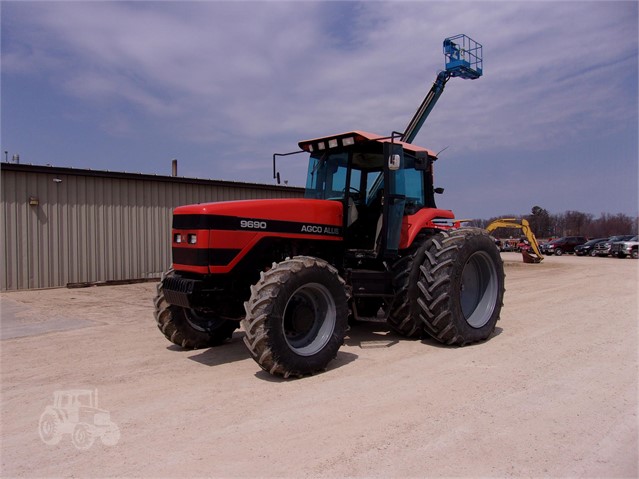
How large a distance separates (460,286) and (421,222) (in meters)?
1.00

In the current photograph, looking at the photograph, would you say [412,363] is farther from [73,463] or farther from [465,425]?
[73,463]

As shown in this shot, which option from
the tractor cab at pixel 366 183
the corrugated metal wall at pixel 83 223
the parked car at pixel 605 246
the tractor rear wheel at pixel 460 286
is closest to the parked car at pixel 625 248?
the parked car at pixel 605 246

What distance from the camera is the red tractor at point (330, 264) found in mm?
4867

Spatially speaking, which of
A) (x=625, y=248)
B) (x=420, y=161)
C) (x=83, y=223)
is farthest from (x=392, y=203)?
(x=625, y=248)

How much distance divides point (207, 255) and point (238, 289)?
710mm

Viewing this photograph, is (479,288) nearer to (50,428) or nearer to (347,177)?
(347,177)

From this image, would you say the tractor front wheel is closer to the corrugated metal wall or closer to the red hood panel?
the red hood panel

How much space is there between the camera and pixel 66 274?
43.6ft

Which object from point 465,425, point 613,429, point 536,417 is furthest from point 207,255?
point 613,429

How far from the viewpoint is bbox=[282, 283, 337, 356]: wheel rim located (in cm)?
499

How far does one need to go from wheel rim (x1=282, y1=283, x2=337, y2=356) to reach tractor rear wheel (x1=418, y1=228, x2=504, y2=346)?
1.38 meters

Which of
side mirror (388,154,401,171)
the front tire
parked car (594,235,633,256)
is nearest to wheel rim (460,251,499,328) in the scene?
the front tire

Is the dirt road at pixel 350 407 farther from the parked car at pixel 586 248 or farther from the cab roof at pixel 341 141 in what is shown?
the parked car at pixel 586 248

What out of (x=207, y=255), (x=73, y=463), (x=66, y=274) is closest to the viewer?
(x=73, y=463)
